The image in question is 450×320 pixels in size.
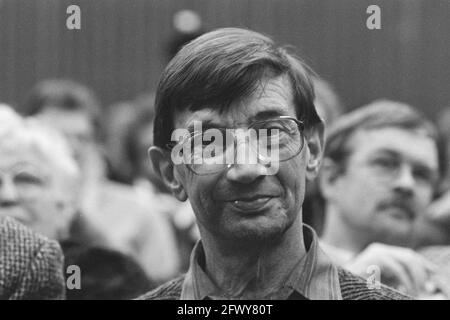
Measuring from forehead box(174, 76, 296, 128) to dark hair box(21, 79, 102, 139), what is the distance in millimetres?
818

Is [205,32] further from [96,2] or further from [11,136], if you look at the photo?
[11,136]

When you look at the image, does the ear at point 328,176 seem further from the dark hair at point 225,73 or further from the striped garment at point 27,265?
the striped garment at point 27,265

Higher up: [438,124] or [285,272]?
[438,124]

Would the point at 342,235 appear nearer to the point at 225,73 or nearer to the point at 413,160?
the point at 413,160

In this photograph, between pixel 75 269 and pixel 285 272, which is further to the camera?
pixel 75 269

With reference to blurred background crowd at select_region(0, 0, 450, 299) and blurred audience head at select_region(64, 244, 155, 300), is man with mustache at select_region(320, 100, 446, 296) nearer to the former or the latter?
blurred background crowd at select_region(0, 0, 450, 299)

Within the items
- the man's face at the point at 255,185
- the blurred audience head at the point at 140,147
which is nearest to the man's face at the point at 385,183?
the man's face at the point at 255,185

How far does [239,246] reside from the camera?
331cm

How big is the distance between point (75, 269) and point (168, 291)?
1.31ft

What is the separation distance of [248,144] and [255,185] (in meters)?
0.11

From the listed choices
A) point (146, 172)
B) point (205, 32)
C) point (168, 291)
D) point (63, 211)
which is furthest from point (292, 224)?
point (146, 172)

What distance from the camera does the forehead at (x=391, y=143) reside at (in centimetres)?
378

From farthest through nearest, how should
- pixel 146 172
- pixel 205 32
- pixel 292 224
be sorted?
pixel 146 172, pixel 205 32, pixel 292 224

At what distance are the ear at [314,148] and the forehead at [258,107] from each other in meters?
0.11
